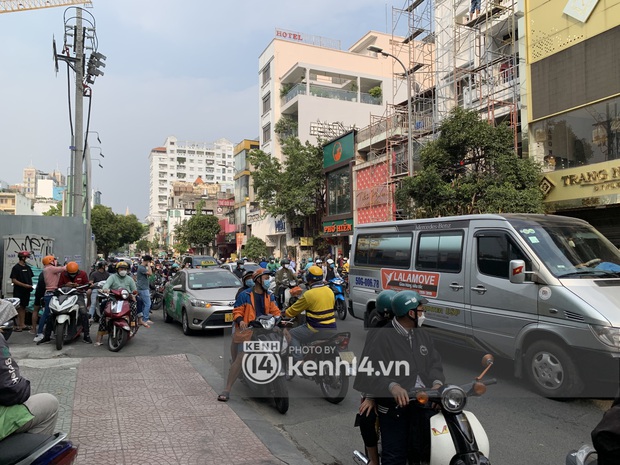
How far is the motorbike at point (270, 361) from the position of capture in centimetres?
531

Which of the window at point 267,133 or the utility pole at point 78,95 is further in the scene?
the window at point 267,133

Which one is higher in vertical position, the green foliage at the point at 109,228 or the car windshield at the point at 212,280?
the green foliage at the point at 109,228

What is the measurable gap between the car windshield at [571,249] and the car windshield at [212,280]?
6762mm

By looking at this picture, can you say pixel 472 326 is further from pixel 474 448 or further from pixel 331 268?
pixel 331 268

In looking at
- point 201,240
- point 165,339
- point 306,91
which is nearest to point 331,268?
point 165,339

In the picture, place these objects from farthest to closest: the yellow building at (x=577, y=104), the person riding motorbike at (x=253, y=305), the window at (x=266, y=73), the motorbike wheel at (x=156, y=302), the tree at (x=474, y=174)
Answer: the window at (x=266, y=73) < the motorbike wheel at (x=156, y=302) < the tree at (x=474, y=174) < the yellow building at (x=577, y=104) < the person riding motorbike at (x=253, y=305)

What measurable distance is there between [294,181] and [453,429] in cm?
3198

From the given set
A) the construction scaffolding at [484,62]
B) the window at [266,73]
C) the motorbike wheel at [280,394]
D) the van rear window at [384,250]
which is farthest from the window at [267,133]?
the motorbike wheel at [280,394]

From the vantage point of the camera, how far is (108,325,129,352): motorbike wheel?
8.13 meters

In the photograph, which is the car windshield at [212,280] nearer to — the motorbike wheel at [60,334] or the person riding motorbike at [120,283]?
the person riding motorbike at [120,283]

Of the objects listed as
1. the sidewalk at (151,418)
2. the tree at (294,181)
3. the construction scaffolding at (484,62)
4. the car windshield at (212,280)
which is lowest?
the sidewalk at (151,418)

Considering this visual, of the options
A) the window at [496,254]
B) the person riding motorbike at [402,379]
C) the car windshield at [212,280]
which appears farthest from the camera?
the car windshield at [212,280]

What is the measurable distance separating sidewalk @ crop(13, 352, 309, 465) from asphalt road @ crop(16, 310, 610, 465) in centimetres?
34

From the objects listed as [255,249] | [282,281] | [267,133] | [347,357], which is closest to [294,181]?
[255,249]
